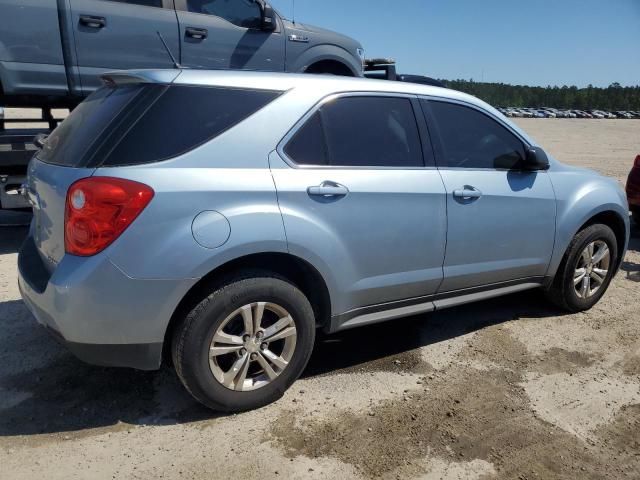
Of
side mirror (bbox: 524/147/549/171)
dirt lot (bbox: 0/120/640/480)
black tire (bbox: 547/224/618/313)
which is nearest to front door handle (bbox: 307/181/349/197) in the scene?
dirt lot (bbox: 0/120/640/480)

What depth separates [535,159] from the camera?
395 centimetres

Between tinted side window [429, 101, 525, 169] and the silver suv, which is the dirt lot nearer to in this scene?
the silver suv

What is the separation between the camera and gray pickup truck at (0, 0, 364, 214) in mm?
5453

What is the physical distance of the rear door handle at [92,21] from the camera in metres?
5.71

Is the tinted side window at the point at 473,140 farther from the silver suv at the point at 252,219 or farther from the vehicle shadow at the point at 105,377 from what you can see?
the vehicle shadow at the point at 105,377

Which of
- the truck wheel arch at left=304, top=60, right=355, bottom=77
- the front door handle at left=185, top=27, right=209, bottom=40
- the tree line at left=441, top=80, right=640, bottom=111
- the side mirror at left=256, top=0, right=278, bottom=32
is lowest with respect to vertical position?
the tree line at left=441, top=80, right=640, bottom=111

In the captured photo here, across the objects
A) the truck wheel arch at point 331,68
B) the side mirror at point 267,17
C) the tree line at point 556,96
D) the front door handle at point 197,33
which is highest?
the side mirror at point 267,17

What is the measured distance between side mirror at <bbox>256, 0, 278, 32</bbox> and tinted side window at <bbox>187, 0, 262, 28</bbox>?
62 millimetres

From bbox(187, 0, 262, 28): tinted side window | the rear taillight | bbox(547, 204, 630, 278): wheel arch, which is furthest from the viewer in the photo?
bbox(187, 0, 262, 28): tinted side window

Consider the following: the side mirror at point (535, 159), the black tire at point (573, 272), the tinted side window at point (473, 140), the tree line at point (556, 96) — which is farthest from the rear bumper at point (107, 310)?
the tree line at point (556, 96)

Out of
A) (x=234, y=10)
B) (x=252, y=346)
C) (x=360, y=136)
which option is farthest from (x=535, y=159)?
(x=234, y=10)

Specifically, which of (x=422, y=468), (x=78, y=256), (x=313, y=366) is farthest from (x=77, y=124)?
(x=422, y=468)

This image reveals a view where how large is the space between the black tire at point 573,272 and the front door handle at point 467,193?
3.87 ft

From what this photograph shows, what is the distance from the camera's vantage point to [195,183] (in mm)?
2678
